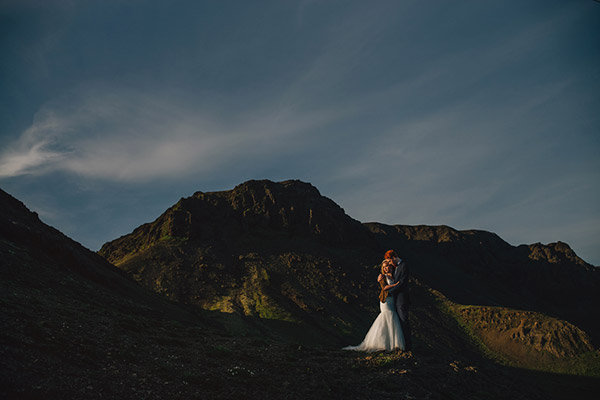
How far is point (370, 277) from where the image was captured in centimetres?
7075

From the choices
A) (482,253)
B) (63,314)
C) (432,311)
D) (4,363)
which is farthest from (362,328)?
(482,253)

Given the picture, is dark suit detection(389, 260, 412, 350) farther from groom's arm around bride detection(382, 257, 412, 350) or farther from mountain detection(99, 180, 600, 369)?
mountain detection(99, 180, 600, 369)

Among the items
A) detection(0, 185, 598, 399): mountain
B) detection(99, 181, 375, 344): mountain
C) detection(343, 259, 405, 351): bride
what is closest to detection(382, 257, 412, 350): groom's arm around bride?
detection(343, 259, 405, 351): bride

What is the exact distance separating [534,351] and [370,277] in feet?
93.9

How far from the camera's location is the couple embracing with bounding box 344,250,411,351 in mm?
12680

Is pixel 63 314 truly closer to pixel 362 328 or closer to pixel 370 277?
pixel 362 328

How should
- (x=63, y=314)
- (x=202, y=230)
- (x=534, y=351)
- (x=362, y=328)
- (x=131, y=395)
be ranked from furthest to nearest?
1. (x=202, y=230)
2. (x=534, y=351)
3. (x=362, y=328)
4. (x=63, y=314)
5. (x=131, y=395)

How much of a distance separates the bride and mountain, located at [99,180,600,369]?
34.7 metres

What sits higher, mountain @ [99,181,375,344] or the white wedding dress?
mountain @ [99,181,375,344]

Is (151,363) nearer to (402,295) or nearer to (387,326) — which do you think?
(387,326)

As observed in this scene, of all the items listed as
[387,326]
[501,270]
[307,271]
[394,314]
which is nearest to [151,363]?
[387,326]

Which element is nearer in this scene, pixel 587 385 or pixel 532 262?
pixel 587 385

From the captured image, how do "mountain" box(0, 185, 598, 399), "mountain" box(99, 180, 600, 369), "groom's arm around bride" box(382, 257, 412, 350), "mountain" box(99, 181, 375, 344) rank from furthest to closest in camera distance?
"mountain" box(99, 180, 600, 369), "mountain" box(99, 181, 375, 344), "groom's arm around bride" box(382, 257, 412, 350), "mountain" box(0, 185, 598, 399)

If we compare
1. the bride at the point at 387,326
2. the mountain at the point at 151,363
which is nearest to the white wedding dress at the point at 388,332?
the bride at the point at 387,326
